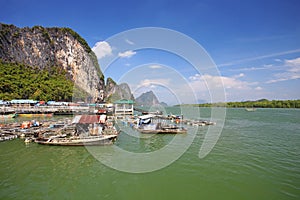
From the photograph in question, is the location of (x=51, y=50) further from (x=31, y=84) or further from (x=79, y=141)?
(x=79, y=141)

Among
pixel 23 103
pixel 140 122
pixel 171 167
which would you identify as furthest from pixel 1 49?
pixel 171 167

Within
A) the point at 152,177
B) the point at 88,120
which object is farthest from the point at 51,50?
the point at 152,177

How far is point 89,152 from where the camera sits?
17.6m

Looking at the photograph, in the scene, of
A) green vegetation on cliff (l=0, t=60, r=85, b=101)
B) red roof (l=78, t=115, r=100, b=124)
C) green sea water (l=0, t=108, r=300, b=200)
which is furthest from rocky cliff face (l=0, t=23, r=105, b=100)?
green sea water (l=0, t=108, r=300, b=200)

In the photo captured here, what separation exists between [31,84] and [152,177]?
262 ft

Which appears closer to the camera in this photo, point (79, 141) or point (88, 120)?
point (79, 141)

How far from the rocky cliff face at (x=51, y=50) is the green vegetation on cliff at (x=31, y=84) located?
599cm

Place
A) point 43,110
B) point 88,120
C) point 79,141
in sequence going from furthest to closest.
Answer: point 43,110
point 88,120
point 79,141

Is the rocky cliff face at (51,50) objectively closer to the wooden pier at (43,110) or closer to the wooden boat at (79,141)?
the wooden pier at (43,110)

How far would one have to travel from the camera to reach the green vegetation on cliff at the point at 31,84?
211ft

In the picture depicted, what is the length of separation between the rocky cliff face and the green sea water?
8498cm

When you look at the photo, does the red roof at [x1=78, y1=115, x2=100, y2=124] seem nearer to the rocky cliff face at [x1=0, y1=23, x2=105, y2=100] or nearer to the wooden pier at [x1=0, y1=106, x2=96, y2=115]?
the wooden pier at [x1=0, y1=106, x2=96, y2=115]

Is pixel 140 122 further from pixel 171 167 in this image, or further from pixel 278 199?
pixel 278 199

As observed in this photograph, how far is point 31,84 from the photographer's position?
72.2m
